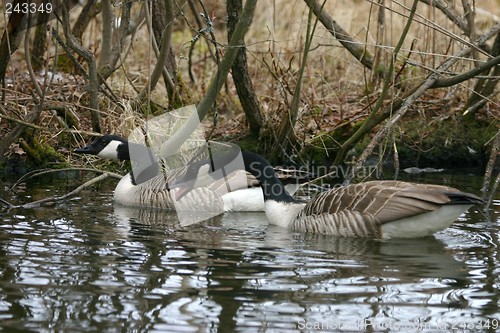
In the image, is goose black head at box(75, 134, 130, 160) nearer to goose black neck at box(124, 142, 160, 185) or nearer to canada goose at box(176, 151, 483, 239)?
goose black neck at box(124, 142, 160, 185)

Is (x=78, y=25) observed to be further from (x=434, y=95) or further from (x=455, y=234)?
(x=455, y=234)

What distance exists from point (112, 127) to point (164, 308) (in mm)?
6129

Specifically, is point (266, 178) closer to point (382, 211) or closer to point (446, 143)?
point (382, 211)

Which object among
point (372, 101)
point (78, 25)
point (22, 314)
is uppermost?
point (78, 25)

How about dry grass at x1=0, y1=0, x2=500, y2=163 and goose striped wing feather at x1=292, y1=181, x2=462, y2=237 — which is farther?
dry grass at x1=0, y1=0, x2=500, y2=163

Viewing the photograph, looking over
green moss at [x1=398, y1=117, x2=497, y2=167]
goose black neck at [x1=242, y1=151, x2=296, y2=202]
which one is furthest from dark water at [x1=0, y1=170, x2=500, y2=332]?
green moss at [x1=398, y1=117, x2=497, y2=167]

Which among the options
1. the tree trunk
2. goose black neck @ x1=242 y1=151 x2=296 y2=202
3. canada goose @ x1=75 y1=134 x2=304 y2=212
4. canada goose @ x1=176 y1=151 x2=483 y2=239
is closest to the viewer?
canada goose @ x1=176 y1=151 x2=483 y2=239

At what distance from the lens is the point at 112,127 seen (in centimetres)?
1077

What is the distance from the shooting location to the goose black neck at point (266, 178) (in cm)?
844

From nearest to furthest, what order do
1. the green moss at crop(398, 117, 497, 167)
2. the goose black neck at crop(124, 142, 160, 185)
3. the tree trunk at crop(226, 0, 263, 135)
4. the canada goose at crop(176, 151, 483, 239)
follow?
the canada goose at crop(176, 151, 483, 239), the tree trunk at crop(226, 0, 263, 135), the goose black neck at crop(124, 142, 160, 185), the green moss at crop(398, 117, 497, 167)

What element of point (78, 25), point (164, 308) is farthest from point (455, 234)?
point (78, 25)

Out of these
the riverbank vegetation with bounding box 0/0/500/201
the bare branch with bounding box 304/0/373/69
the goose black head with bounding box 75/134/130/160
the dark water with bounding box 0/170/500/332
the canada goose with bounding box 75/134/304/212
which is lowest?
the dark water with bounding box 0/170/500/332

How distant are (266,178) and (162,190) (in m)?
1.50

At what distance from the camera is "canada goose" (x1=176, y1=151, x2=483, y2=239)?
705 centimetres
